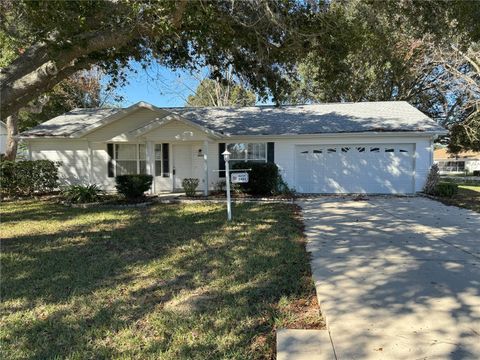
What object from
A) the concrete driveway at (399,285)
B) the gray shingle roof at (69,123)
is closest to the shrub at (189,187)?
the gray shingle roof at (69,123)

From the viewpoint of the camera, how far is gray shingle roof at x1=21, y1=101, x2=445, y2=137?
54.1ft

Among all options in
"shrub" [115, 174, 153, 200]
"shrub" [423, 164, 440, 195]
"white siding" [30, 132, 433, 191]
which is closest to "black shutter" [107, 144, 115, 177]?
"white siding" [30, 132, 433, 191]

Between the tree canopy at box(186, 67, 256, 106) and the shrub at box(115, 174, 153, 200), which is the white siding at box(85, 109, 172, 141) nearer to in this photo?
the shrub at box(115, 174, 153, 200)

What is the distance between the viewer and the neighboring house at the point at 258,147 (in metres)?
16.0

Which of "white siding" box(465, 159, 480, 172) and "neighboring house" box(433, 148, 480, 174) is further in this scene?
"neighboring house" box(433, 148, 480, 174)

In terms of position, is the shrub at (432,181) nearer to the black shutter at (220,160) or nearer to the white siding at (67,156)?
the black shutter at (220,160)

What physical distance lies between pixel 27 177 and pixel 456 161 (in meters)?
65.5

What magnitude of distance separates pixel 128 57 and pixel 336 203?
8.05m

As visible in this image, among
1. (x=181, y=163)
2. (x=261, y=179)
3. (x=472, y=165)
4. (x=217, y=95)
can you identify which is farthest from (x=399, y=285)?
(x=472, y=165)

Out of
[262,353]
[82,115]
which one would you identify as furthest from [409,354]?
[82,115]

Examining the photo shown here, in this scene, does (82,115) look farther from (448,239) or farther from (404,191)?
(448,239)

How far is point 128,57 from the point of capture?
1121cm

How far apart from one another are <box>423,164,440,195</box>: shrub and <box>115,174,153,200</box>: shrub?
11179mm

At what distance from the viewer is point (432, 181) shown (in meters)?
15.6
